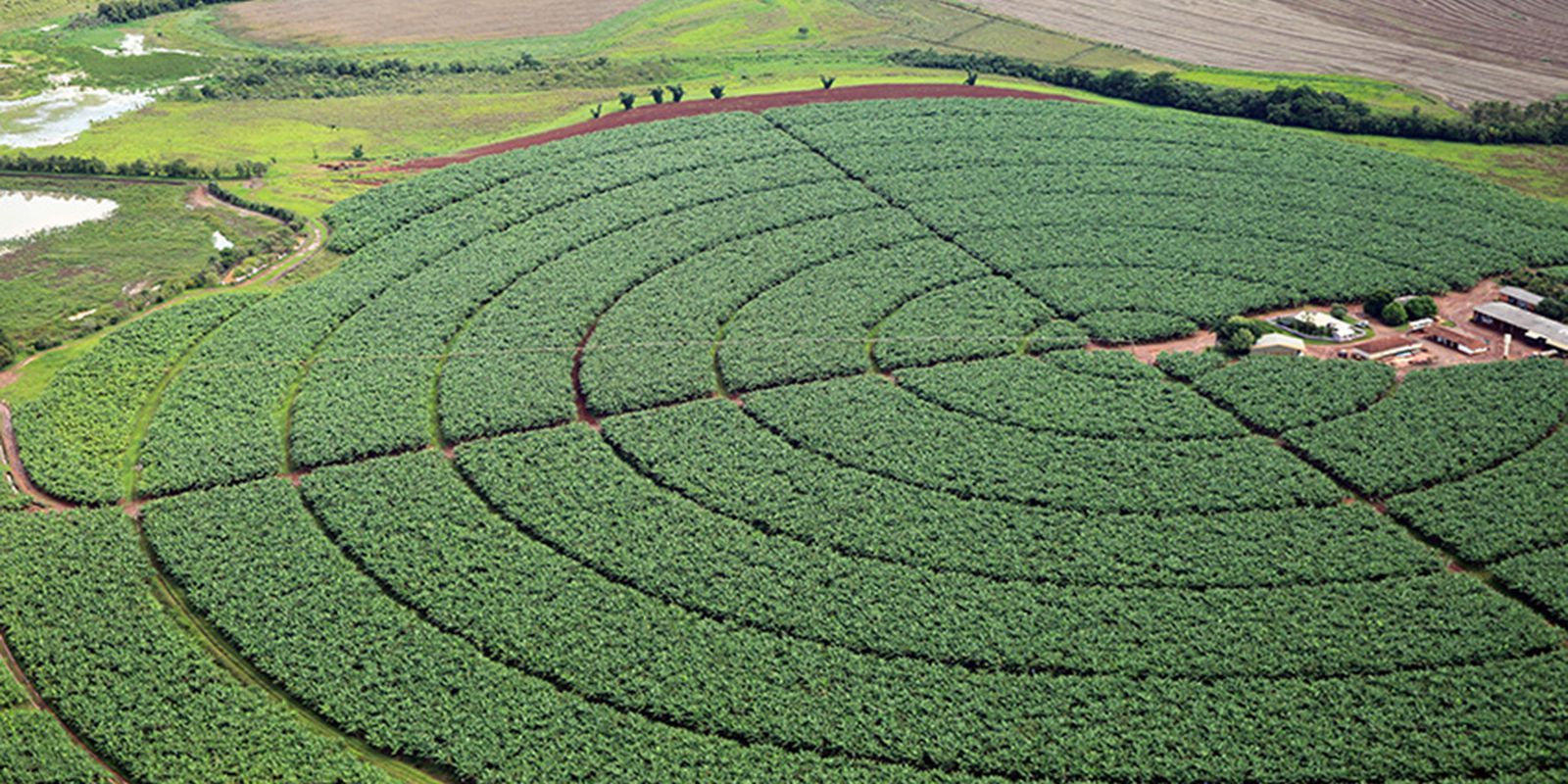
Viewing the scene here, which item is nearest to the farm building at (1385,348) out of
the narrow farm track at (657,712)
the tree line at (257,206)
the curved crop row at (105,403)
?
the narrow farm track at (657,712)

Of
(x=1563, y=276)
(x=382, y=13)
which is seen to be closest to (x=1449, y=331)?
(x=1563, y=276)

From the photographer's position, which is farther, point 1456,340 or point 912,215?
point 912,215

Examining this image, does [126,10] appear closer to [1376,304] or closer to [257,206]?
[257,206]

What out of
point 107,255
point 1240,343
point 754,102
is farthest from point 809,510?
point 754,102

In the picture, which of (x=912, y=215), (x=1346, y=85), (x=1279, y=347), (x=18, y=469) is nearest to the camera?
(x=18, y=469)

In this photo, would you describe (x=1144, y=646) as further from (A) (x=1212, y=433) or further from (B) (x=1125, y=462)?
(A) (x=1212, y=433)

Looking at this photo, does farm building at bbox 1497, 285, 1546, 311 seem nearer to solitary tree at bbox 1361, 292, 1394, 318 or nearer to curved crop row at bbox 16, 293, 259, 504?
solitary tree at bbox 1361, 292, 1394, 318

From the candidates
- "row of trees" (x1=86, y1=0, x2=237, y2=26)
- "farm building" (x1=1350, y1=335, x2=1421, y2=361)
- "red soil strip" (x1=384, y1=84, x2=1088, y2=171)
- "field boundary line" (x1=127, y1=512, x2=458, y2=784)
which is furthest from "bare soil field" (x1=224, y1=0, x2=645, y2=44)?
"farm building" (x1=1350, y1=335, x2=1421, y2=361)
